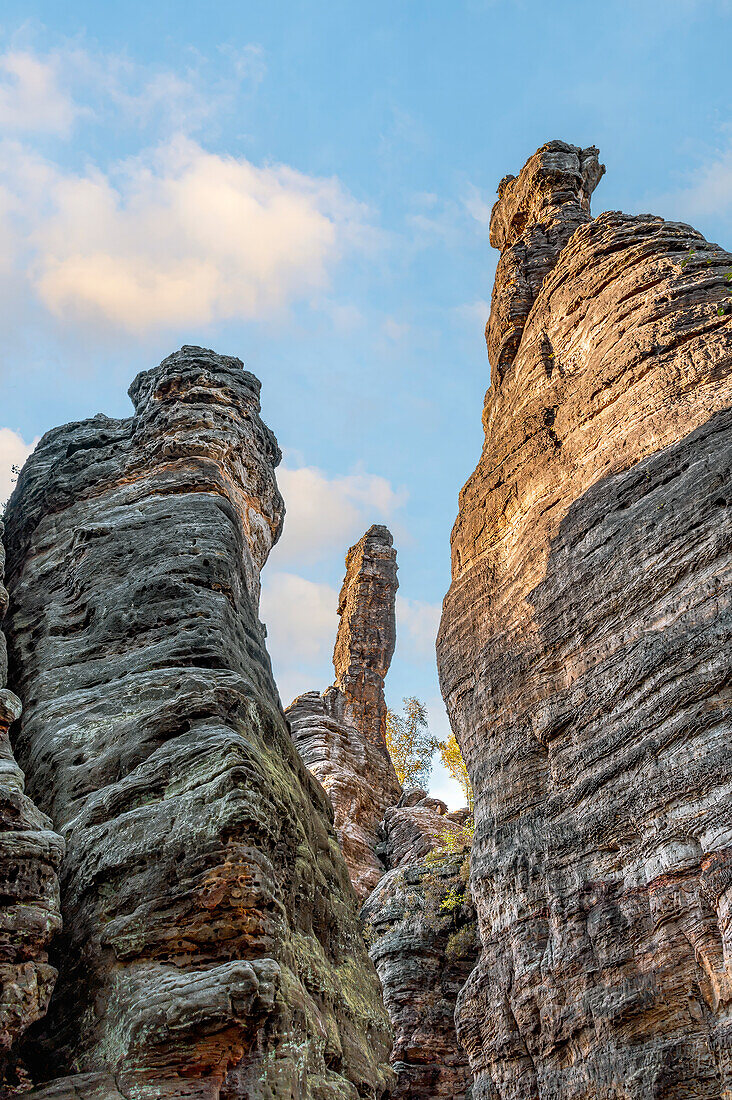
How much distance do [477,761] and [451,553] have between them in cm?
614

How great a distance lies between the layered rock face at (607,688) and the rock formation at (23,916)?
7840 millimetres

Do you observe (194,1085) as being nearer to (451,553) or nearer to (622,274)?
(451,553)

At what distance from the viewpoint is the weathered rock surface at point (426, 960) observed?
18.1 m

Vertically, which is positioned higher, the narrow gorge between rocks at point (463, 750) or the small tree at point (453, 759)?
the small tree at point (453, 759)

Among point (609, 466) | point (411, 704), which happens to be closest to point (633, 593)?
point (609, 466)

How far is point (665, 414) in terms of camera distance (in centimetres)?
1548

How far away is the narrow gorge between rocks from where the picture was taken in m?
7.47

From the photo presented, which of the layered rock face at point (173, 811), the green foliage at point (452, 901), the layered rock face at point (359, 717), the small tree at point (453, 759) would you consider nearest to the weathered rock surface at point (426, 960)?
the green foliage at point (452, 901)

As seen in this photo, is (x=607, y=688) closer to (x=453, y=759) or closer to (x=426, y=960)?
(x=426, y=960)

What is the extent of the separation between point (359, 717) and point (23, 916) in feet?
107

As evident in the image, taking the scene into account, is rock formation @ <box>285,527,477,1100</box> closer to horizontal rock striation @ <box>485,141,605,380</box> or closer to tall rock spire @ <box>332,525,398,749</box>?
tall rock spire @ <box>332,525,398,749</box>

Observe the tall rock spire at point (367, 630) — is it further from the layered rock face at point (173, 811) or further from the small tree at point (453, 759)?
the layered rock face at point (173, 811)

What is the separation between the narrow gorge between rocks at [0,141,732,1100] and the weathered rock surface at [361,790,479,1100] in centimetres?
7

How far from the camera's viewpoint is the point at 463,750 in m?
17.8
